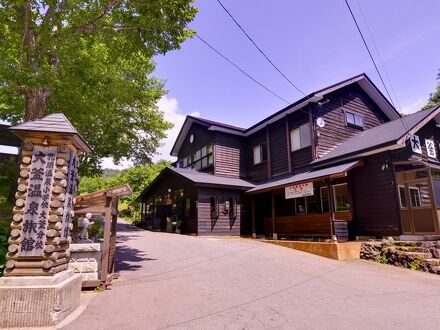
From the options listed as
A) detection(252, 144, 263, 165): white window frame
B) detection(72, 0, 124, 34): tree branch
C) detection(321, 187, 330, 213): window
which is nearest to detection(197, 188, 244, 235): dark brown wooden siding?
detection(252, 144, 263, 165): white window frame

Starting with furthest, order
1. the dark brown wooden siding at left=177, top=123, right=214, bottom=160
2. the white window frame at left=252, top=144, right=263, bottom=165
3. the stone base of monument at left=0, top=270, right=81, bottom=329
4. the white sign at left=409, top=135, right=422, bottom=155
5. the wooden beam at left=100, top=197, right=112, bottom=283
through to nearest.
Answer: 1. the dark brown wooden siding at left=177, top=123, right=214, bottom=160
2. the white window frame at left=252, top=144, right=263, bottom=165
3. the white sign at left=409, top=135, right=422, bottom=155
4. the wooden beam at left=100, top=197, right=112, bottom=283
5. the stone base of monument at left=0, top=270, right=81, bottom=329

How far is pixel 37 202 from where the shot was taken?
18.1 feet

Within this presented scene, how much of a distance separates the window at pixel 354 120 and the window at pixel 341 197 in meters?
5.69

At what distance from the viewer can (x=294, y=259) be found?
1155cm

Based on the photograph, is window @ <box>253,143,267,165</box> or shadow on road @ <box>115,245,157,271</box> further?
window @ <box>253,143,267,165</box>

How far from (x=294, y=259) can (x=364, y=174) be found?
5970 mm

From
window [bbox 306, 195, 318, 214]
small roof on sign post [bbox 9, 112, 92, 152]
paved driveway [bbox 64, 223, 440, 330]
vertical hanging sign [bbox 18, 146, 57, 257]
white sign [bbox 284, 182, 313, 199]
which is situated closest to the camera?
paved driveway [bbox 64, 223, 440, 330]

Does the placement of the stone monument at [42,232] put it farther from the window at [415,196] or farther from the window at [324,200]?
the window at [415,196]

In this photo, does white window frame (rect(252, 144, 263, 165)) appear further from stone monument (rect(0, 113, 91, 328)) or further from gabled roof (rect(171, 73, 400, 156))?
stone monument (rect(0, 113, 91, 328))

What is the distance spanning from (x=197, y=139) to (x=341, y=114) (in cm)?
1188

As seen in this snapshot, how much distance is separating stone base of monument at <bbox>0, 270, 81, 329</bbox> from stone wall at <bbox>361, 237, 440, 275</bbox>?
11.3 meters

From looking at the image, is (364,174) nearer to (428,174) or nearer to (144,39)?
(428,174)

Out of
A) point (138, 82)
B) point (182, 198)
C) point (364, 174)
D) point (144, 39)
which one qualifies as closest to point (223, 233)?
point (182, 198)

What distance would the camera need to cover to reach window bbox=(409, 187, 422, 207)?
14.3 meters
